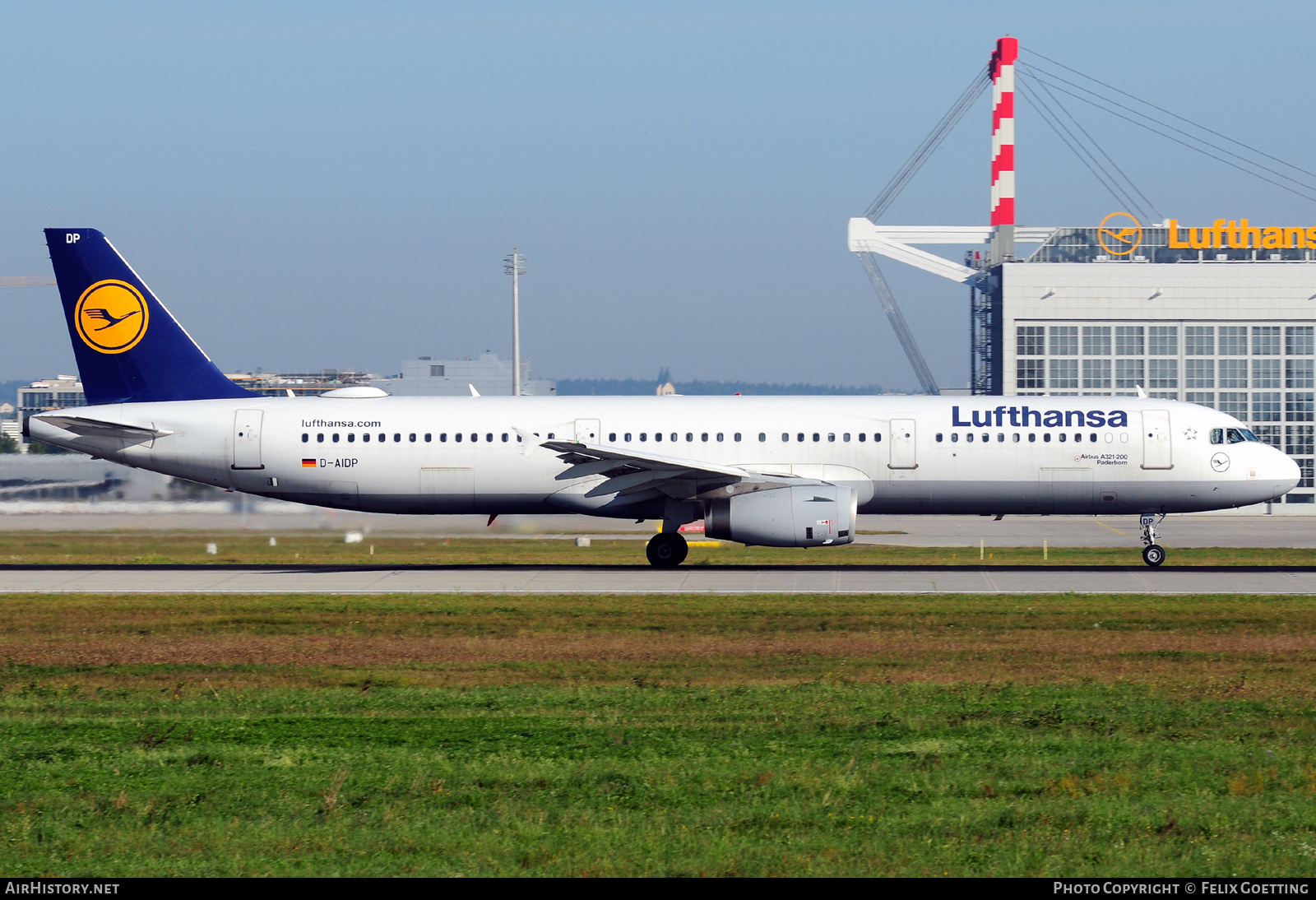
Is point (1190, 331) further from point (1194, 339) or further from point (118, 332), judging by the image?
point (118, 332)

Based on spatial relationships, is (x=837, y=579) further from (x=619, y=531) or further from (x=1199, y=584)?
(x=619, y=531)

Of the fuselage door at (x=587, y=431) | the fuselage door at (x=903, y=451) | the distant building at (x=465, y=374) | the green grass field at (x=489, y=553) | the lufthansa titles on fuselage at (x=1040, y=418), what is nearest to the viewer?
the fuselage door at (x=903, y=451)

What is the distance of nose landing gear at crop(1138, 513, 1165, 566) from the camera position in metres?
31.7

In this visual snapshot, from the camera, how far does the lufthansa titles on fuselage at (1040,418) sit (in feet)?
102

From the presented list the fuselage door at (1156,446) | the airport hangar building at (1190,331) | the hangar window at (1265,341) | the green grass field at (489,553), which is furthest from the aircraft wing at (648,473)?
the hangar window at (1265,341)

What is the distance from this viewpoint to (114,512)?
4275 cm

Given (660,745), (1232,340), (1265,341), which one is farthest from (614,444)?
(1265,341)

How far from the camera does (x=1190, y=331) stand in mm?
84750

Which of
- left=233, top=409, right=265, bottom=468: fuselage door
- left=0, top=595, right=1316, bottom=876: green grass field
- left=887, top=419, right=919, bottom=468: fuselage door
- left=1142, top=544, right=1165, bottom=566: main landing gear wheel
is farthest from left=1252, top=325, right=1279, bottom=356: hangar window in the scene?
left=233, top=409, right=265, bottom=468: fuselage door

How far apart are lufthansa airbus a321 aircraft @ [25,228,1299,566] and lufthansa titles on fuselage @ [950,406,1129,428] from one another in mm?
40

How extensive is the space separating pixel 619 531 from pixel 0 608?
26512 millimetres

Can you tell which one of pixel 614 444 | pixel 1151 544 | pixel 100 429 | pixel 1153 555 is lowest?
pixel 1153 555

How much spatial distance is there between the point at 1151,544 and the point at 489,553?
18.3 meters

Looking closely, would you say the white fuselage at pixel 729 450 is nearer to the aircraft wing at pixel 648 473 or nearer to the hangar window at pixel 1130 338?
the aircraft wing at pixel 648 473
